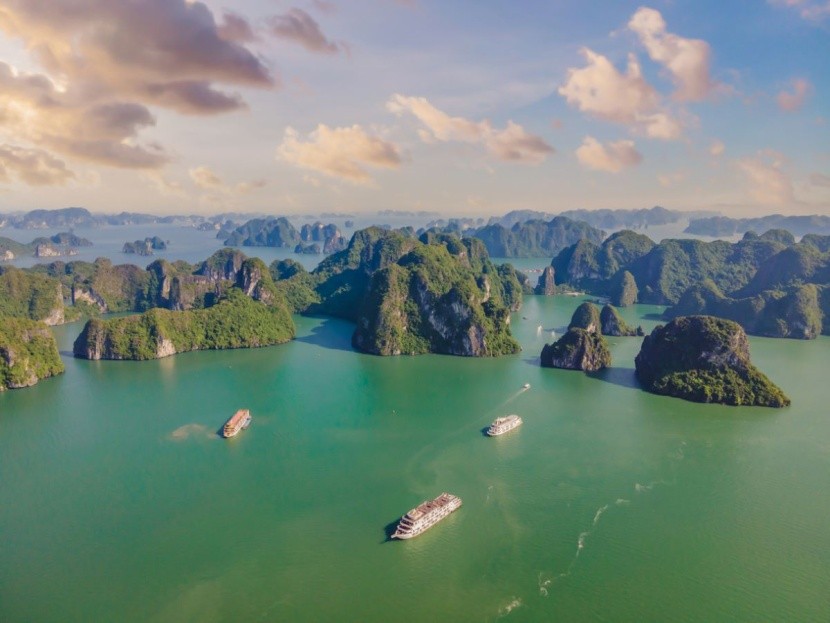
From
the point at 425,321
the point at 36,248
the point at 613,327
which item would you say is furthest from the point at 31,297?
the point at 36,248

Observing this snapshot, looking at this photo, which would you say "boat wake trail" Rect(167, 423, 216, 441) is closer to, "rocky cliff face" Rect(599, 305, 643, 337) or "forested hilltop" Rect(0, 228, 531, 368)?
"forested hilltop" Rect(0, 228, 531, 368)

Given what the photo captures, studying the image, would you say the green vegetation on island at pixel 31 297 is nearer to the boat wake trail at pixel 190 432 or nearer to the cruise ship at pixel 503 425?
the boat wake trail at pixel 190 432

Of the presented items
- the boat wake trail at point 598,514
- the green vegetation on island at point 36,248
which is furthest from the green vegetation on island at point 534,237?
the boat wake trail at point 598,514

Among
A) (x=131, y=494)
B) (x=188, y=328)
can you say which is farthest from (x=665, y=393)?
(x=188, y=328)

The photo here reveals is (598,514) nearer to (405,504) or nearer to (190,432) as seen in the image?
(405,504)

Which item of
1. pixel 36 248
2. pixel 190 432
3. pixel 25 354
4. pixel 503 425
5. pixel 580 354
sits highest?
pixel 36 248
